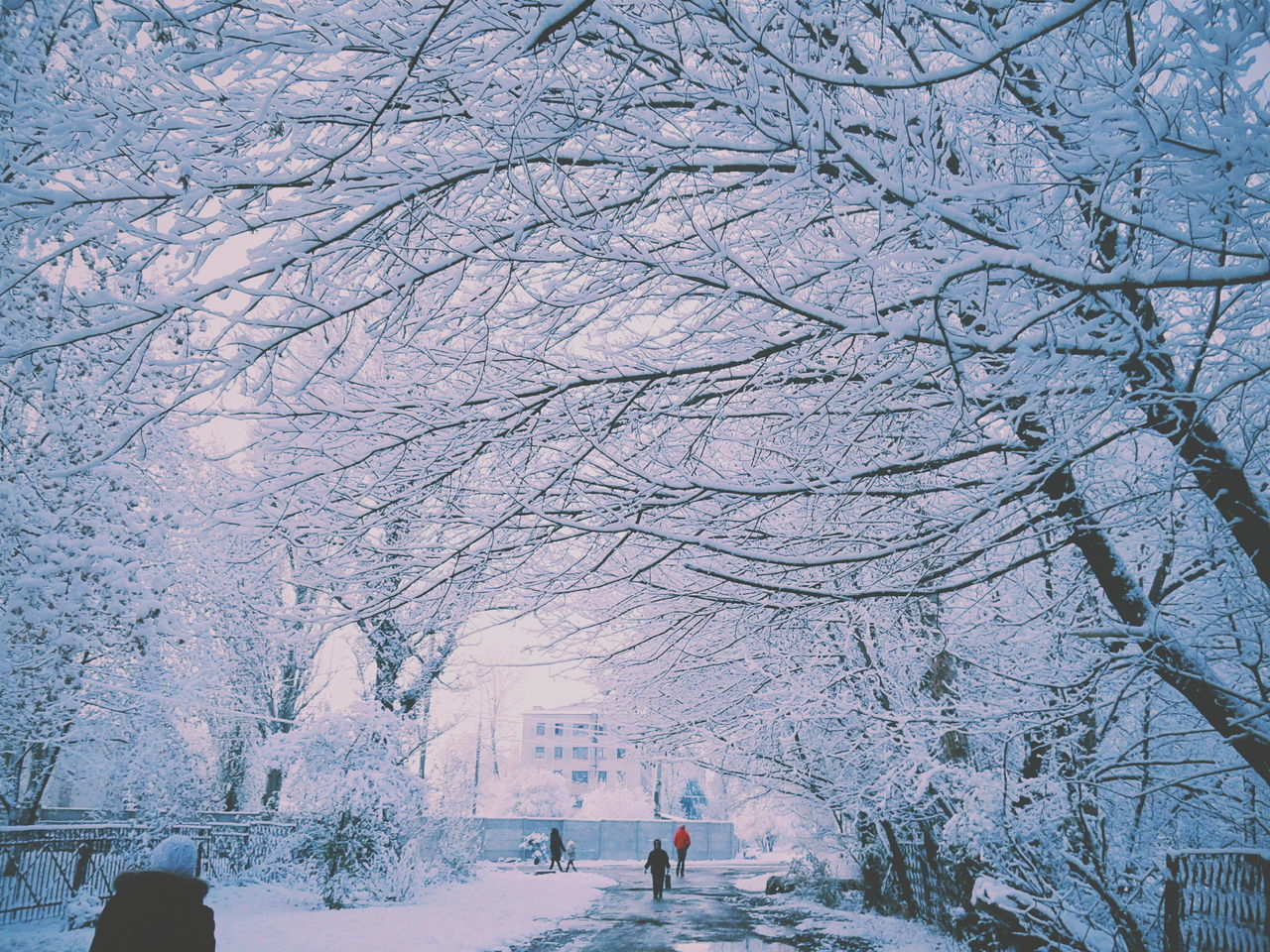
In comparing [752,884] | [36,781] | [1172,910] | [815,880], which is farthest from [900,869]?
[36,781]

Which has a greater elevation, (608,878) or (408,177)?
(408,177)

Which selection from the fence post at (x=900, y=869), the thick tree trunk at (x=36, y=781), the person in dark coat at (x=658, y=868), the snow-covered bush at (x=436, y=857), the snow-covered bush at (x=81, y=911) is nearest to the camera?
the snow-covered bush at (x=81, y=911)

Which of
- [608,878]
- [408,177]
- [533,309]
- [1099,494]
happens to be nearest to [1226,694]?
[1099,494]

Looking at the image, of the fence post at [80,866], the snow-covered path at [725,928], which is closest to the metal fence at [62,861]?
the fence post at [80,866]

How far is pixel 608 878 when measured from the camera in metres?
23.5

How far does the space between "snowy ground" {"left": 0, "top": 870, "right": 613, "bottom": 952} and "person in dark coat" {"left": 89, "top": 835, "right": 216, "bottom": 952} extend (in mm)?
7694

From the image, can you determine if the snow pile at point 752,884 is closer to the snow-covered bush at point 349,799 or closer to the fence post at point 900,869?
Answer: the fence post at point 900,869

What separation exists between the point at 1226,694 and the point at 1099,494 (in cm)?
166

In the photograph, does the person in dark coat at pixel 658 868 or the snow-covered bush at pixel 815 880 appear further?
the person in dark coat at pixel 658 868

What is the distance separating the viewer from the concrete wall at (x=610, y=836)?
3269 cm

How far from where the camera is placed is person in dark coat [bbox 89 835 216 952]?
10.7 feet

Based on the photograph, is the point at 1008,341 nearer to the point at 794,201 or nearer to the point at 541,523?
the point at 794,201

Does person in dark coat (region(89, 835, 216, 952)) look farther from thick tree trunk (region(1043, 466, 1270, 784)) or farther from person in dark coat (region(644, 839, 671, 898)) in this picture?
person in dark coat (region(644, 839, 671, 898))

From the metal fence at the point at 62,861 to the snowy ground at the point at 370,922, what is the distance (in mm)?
537
